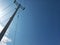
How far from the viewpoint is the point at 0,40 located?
22.5 m

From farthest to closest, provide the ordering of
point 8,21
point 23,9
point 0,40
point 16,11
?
point 23,9 → point 16,11 → point 8,21 → point 0,40

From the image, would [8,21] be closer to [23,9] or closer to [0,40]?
[0,40]

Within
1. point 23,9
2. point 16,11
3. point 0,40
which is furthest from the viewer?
point 23,9

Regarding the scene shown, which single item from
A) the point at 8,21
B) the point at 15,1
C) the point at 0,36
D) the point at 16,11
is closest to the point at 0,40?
the point at 0,36

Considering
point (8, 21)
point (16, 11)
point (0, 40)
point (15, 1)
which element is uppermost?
point (15, 1)

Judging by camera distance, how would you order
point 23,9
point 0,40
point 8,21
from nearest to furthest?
point 0,40 < point 8,21 < point 23,9

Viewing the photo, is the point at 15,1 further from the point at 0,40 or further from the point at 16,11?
the point at 0,40

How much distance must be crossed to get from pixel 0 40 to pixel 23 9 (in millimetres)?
13155

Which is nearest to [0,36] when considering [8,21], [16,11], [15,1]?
[8,21]

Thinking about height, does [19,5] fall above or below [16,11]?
above

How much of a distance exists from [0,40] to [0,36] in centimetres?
76

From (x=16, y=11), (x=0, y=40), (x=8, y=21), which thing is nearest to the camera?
(x=0, y=40)

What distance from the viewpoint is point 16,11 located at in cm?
3119

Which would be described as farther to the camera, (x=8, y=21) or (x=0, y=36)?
(x=8, y=21)
